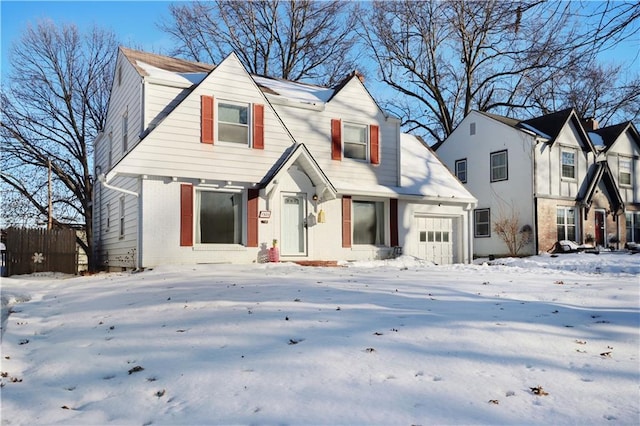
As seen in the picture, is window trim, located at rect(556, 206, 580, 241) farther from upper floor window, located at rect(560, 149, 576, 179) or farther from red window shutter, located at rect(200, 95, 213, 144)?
red window shutter, located at rect(200, 95, 213, 144)

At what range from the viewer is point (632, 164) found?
84.5 feet

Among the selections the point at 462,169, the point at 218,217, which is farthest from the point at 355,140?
the point at 462,169

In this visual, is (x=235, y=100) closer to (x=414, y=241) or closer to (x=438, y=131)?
(x=414, y=241)

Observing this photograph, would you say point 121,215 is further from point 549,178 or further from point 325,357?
point 549,178

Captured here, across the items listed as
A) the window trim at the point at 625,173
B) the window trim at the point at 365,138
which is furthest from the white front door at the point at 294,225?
the window trim at the point at 625,173

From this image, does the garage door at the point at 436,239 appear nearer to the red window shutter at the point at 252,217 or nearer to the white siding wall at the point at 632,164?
the red window shutter at the point at 252,217

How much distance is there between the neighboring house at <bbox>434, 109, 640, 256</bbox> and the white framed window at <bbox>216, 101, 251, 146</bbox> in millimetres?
13863

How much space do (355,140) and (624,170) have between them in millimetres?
17573

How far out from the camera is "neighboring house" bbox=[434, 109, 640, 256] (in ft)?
71.5

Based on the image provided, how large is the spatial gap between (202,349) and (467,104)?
2903cm

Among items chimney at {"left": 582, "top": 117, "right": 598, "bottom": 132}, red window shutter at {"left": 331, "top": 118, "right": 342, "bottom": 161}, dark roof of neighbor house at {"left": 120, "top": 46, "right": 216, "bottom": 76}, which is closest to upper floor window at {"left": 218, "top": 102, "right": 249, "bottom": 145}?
dark roof of neighbor house at {"left": 120, "top": 46, "right": 216, "bottom": 76}

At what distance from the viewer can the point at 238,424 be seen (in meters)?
3.05

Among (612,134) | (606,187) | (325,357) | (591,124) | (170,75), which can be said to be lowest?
(325,357)

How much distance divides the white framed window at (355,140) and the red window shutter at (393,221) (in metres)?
1.62
